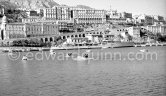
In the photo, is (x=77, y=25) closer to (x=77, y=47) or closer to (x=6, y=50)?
(x=77, y=47)

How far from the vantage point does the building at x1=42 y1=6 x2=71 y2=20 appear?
2467 inches

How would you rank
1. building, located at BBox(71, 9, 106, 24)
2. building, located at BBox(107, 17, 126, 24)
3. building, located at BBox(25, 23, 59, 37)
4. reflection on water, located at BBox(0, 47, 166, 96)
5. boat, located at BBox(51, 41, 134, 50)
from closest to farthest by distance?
reflection on water, located at BBox(0, 47, 166, 96), boat, located at BBox(51, 41, 134, 50), building, located at BBox(25, 23, 59, 37), building, located at BBox(71, 9, 106, 24), building, located at BBox(107, 17, 126, 24)

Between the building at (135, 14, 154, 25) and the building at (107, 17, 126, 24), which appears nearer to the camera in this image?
the building at (107, 17, 126, 24)

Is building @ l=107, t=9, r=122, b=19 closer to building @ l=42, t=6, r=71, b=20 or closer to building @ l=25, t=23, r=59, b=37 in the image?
building @ l=42, t=6, r=71, b=20

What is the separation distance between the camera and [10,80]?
49.0 ft

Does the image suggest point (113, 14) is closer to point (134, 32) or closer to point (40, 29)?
point (134, 32)

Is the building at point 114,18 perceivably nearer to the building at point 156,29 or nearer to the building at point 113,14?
the building at point 113,14

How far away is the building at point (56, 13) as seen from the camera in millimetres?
62656

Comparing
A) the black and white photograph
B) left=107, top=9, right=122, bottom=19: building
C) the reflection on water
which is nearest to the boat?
the black and white photograph

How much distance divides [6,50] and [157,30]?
34412 millimetres

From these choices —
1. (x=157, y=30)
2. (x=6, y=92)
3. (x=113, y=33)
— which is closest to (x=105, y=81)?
(x=6, y=92)

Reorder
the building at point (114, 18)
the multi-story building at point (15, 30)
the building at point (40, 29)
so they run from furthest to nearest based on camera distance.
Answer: the building at point (114, 18) → the building at point (40, 29) → the multi-story building at point (15, 30)

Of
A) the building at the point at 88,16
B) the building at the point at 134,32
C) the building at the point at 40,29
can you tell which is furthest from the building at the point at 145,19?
the building at the point at 40,29

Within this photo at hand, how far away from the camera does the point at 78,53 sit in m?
34.5
